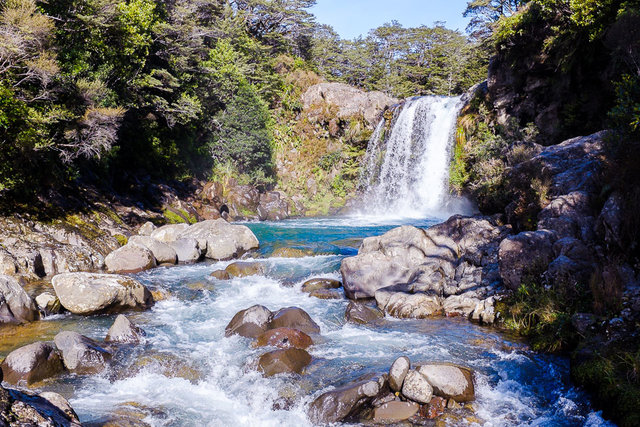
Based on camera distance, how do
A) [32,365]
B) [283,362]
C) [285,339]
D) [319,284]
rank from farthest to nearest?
[319,284], [285,339], [283,362], [32,365]

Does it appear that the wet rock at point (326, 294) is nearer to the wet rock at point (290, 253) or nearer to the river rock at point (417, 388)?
the wet rock at point (290, 253)

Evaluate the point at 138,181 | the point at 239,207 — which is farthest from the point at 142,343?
the point at 239,207

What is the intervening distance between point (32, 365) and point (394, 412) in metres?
6.48

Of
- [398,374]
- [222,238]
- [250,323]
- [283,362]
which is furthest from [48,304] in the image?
[398,374]

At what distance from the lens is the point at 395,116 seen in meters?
32.2

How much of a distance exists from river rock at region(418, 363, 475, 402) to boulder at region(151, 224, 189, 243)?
1384 cm

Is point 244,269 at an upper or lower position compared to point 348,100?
lower

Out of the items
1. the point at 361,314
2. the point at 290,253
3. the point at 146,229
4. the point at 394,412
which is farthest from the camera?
the point at 146,229

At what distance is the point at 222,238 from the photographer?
17.8m

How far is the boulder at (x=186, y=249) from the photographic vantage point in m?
16.6

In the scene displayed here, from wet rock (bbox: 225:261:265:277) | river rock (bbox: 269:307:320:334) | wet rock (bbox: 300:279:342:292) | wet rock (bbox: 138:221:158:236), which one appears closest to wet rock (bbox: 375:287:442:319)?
river rock (bbox: 269:307:320:334)

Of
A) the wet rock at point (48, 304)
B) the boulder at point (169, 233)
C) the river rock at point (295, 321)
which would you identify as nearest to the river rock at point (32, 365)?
the wet rock at point (48, 304)

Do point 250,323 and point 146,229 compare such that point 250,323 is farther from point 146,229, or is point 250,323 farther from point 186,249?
point 146,229

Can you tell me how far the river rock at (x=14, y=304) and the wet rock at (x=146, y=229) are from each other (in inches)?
341
